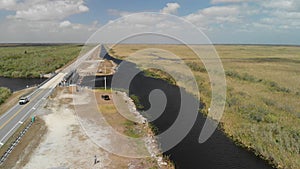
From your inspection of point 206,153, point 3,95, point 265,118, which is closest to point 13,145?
point 206,153

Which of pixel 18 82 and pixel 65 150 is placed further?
pixel 18 82

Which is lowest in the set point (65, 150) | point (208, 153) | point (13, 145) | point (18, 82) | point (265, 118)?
point (208, 153)

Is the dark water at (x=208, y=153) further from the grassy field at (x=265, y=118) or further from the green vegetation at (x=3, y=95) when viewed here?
the green vegetation at (x=3, y=95)

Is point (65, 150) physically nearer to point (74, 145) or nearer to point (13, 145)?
point (74, 145)

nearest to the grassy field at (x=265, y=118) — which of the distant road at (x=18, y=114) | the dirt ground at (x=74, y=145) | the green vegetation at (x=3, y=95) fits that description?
the dirt ground at (x=74, y=145)

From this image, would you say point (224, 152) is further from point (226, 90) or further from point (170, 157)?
point (226, 90)

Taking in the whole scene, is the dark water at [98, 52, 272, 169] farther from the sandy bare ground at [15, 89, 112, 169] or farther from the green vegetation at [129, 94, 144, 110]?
the sandy bare ground at [15, 89, 112, 169]

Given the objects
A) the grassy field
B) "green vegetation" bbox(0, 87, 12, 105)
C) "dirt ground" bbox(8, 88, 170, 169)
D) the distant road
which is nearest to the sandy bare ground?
"dirt ground" bbox(8, 88, 170, 169)
